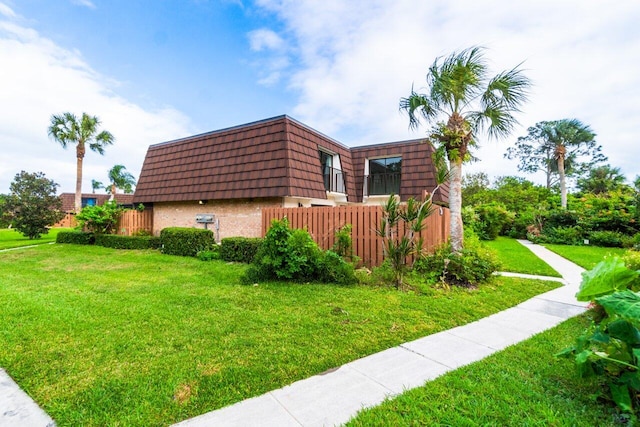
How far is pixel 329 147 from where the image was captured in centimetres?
1347

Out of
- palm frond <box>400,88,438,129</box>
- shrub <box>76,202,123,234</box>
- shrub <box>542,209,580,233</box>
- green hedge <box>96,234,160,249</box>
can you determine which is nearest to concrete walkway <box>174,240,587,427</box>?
palm frond <box>400,88,438,129</box>

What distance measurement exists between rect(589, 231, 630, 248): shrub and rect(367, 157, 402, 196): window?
10506 mm

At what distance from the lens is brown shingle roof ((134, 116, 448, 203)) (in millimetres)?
10352

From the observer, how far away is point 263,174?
10.4 meters

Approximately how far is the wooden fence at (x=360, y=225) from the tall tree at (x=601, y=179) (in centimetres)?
3241

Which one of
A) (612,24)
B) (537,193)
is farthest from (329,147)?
(537,193)

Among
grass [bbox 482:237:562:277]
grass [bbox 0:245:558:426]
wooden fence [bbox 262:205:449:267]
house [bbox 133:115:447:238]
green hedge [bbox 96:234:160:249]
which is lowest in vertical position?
grass [bbox 482:237:562:277]

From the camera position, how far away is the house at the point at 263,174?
34.4 feet

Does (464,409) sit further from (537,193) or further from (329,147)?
(537,193)

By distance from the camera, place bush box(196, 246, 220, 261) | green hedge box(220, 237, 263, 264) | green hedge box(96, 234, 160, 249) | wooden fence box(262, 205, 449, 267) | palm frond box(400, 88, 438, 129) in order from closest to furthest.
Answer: palm frond box(400, 88, 438, 129) < wooden fence box(262, 205, 449, 267) < green hedge box(220, 237, 263, 264) < bush box(196, 246, 220, 261) < green hedge box(96, 234, 160, 249)

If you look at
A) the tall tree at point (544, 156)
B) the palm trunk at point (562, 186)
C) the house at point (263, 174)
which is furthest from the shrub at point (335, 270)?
the tall tree at point (544, 156)

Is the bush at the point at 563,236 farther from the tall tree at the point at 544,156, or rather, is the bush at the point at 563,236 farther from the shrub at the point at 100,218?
the shrub at the point at 100,218

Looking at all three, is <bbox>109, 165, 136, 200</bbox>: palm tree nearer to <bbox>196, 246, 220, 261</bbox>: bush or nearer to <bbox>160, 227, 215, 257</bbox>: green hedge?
<bbox>160, 227, 215, 257</bbox>: green hedge

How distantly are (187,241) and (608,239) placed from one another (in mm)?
19759
